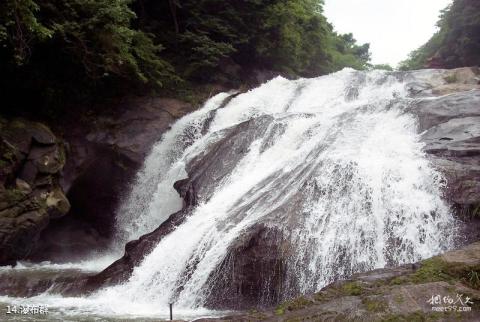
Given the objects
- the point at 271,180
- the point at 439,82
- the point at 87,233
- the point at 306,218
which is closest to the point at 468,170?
the point at 306,218

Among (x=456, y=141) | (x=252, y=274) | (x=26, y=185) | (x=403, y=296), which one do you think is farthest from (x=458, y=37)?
(x=403, y=296)

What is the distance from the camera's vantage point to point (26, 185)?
12.1m

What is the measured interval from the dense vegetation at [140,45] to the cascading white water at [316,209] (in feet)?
16.1

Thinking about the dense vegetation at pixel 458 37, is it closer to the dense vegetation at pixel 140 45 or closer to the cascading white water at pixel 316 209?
the dense vegetation at pixel 140 45

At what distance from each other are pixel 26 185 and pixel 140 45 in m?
6.98

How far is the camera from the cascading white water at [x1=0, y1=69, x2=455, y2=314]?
757 centimetres

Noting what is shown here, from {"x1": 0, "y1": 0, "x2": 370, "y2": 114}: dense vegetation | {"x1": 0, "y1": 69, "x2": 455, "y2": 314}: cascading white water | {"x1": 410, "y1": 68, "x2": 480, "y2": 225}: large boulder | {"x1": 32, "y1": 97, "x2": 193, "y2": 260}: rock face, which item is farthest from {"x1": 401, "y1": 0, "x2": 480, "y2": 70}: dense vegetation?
{"x1": 32, "y1": 97, "x2": 193, "y2": 260}: rock face

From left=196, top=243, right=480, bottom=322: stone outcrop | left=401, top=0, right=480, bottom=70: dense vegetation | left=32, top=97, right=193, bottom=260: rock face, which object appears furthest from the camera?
left=401, top=0, right=480, bottom=70: dense vegetation

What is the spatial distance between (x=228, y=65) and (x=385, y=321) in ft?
59.3

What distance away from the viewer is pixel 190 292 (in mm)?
7844

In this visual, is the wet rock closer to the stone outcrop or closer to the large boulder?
the stone outcrop

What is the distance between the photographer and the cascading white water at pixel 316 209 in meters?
7.57

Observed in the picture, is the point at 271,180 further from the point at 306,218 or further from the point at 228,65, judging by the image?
the point at 228,65

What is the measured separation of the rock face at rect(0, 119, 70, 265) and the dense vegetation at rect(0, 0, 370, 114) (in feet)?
5.96
